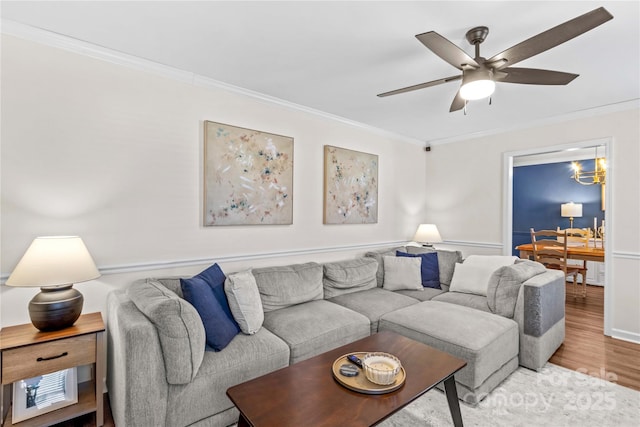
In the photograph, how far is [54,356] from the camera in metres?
1.72

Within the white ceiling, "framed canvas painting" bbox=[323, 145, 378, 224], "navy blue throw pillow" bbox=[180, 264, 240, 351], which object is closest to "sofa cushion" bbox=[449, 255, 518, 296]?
"framed canvas painting" bbox=[323, 145, 378, 224]

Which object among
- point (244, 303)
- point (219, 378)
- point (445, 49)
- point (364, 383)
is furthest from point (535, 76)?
point (219, 378)

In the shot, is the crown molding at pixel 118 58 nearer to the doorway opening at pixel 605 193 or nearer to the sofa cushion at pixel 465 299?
the sofa cushion at pixel 465 299

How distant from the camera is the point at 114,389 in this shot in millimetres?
1863

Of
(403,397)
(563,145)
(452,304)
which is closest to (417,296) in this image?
(452,304)

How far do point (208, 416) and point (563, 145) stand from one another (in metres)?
4.41

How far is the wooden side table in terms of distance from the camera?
161 cm

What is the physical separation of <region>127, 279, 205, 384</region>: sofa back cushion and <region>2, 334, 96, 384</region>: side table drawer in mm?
430

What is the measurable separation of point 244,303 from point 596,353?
10.7 feet

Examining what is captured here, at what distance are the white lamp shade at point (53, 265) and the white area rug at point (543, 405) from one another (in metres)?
2.07

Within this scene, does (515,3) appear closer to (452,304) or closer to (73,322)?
(452,304)

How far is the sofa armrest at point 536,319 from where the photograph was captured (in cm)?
249

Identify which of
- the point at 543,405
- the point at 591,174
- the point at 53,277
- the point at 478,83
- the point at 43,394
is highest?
the point at 478,83

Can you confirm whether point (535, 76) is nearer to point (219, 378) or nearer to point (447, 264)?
point (447, 264)
